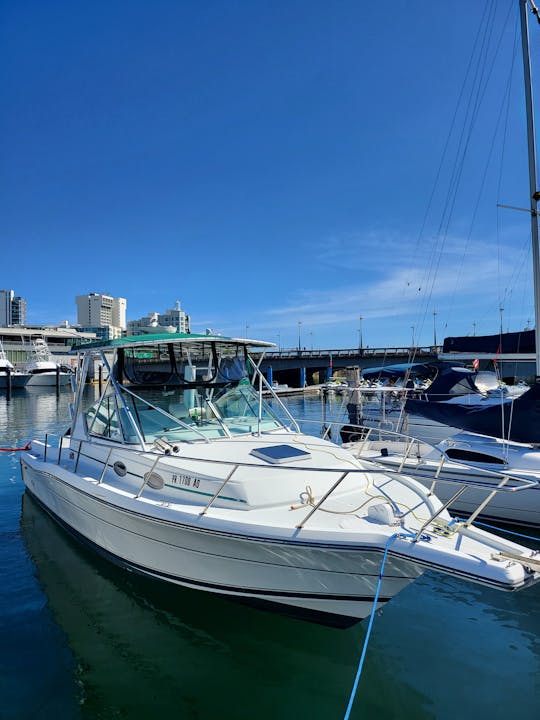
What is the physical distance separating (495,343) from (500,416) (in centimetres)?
541

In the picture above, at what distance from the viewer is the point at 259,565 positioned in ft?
13.8

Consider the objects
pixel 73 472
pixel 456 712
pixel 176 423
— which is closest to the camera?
pixel 456 712

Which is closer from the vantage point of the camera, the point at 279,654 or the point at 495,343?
the point at 279,654

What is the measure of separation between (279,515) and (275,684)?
147 centimetres

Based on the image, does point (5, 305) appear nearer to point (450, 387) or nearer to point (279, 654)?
point (450, 387)

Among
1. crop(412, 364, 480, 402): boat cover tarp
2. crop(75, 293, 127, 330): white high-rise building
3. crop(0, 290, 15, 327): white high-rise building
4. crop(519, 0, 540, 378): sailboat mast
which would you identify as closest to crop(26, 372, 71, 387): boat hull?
crop(412, 364, 480, 402): boat cover tarp

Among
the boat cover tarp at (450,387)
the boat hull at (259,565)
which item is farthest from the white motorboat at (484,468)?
the boat cover tarp at (450,387)

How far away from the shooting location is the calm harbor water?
12.4ft

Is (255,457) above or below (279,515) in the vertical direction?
above

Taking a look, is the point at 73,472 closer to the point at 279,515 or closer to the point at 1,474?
the point at 279,515

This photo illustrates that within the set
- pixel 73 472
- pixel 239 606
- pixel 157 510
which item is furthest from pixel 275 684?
pixel 73 472

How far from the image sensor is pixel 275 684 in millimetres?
4004

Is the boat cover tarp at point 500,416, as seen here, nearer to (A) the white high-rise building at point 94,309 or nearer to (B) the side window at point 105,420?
(B) the side window at point 105,420

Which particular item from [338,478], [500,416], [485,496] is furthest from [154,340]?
[500,416]
